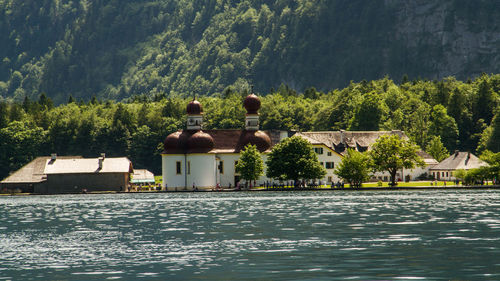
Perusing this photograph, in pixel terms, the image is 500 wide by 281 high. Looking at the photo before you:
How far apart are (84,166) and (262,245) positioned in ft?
374

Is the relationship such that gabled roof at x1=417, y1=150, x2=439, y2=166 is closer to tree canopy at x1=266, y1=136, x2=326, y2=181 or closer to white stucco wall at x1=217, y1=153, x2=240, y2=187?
tree canopy at x1=266, y1=136, x2=326, y2=181

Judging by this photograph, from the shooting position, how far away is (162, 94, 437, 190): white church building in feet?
527

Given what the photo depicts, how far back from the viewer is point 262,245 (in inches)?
2078

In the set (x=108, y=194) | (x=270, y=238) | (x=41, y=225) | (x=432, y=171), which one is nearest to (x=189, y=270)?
(x=270, y=238)

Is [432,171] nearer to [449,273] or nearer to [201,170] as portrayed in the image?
[201,170]

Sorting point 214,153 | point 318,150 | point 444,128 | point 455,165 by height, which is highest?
point 444,128

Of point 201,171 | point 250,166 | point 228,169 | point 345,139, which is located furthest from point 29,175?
point 345,139

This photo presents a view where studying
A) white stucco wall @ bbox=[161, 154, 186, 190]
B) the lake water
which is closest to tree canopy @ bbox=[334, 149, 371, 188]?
white stucco wall @ bbox=[161, 154, 186, 190]

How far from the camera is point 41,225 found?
245 feet

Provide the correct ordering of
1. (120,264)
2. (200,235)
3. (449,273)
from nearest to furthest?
(449,273)
(120,264)
(200,235)

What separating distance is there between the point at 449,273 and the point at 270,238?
A: 18.5 meters

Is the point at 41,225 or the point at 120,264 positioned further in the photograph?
the point at 41,225

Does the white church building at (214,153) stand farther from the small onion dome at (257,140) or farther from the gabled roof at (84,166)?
the gabled roof at (84,166)

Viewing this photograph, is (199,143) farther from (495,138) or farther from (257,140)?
Result: (495,138)
